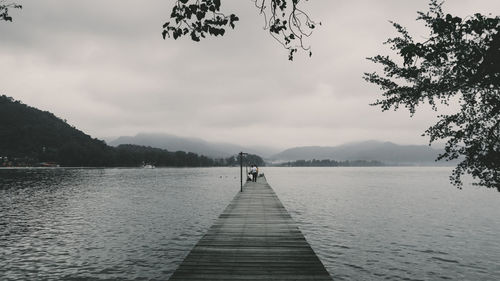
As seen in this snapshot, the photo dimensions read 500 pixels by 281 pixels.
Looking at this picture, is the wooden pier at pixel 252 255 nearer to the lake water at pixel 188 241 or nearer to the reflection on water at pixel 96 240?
the lake water at pixel 188 241

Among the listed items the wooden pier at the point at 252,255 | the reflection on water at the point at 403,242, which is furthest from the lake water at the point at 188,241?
the wooden pier at the point at 252,255

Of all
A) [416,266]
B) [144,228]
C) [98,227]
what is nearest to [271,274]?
[416,266]

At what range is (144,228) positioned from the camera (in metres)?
25.2

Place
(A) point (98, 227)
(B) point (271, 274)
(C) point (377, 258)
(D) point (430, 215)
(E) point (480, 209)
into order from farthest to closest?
1. (E) point (480, 209)
2. (D) point (430, 215)
3. (A) point (98, 227)
4. (C) point (377, 258)
5. (B) point (271, 274)

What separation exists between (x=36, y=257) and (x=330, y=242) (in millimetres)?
15720

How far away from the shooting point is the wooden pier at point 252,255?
9.85m

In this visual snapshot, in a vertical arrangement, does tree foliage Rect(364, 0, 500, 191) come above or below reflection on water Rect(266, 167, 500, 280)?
above

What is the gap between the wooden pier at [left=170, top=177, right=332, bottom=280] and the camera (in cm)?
985

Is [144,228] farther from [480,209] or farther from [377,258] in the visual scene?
[480,209]

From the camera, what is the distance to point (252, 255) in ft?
39.1

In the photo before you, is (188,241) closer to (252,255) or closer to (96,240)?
(96,240)

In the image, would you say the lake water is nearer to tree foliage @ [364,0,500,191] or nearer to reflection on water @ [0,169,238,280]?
reflection on water @ [0,169,238,280]

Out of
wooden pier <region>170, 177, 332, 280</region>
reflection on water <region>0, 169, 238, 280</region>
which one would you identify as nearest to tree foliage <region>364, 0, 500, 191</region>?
wooden pier <region>170, 177, 332, 280</region>

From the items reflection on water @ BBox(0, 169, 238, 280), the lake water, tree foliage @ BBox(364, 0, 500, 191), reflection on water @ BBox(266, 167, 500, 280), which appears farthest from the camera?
reflection on water @ BBox(266, 167, 500, 280)
